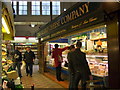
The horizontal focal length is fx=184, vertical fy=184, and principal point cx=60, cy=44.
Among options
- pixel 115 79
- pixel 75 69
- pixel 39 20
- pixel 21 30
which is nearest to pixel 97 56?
pixel 75 69

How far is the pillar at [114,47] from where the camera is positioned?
3.75 metres

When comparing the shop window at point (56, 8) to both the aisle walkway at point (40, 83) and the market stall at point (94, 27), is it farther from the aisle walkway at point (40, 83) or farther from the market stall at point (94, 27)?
the aisle walkway at point (40, 83)

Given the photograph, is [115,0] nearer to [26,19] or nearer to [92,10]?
[92,10]

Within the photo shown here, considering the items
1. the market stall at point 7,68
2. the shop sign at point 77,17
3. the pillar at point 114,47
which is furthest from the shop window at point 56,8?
the pillar at point 114,47

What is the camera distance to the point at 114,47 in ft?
12.7

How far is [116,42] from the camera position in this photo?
12.4 ft

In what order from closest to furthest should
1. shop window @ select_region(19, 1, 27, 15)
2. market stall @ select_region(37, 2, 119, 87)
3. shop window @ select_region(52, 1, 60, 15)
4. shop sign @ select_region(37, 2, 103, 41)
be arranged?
market stall @ select_region(37, 2, 119, 87) < shop sign @ select_region(37, 2, 103, 41) < shop window @ select_region(52, 1, 60, 15) < shop window @ select_region(19, 1, 27, 15)

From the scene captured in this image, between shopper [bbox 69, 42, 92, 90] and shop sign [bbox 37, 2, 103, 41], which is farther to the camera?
shopper [bbox 69, 42, 92, 90]

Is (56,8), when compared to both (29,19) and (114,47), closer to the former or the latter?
(29,19)

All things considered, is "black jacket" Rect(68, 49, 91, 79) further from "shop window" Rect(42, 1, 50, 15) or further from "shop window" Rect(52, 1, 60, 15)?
"shop window" Rect(42, 1, 50, 15)

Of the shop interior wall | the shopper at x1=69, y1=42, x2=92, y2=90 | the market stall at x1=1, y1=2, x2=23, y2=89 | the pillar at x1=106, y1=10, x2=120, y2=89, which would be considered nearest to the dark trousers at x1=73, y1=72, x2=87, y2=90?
the shopper at x1=69, y1=42, x2=92, y2=90

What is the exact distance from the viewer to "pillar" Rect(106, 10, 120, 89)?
148 inches

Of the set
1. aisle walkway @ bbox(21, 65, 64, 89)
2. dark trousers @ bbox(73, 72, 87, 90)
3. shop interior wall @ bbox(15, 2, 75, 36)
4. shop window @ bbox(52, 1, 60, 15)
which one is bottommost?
aisle walkway @ bbox(21, 65, 64, 89)

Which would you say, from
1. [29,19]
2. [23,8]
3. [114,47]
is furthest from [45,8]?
[114,47]
